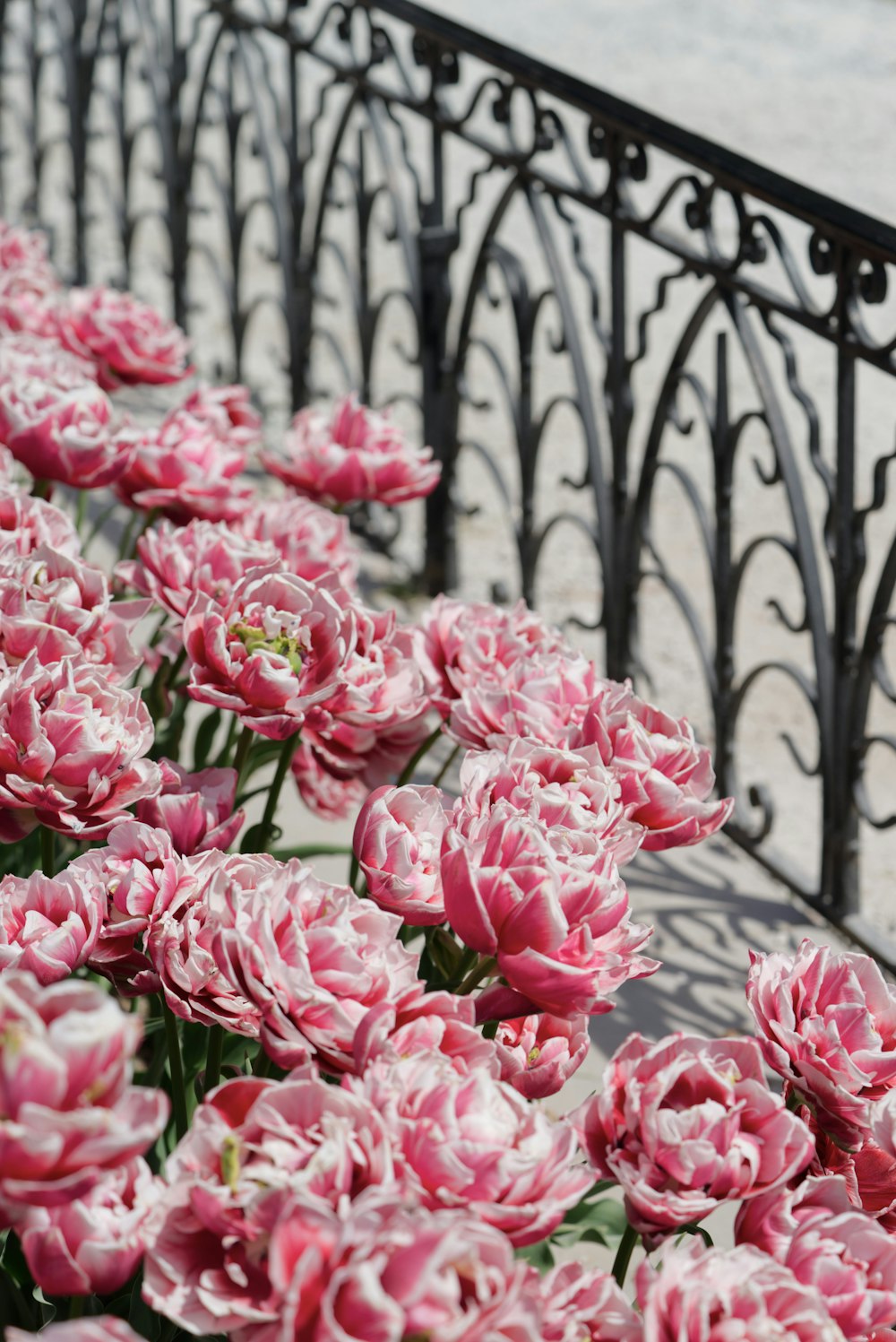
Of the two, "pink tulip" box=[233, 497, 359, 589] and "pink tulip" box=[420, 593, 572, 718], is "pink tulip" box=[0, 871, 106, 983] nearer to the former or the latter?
"pink tulip" box=[420, 593, 572, 718]

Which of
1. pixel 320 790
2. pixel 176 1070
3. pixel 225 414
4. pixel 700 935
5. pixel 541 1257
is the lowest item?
pixel 700 935

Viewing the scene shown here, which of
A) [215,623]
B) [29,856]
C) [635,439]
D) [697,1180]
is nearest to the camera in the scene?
[697,1180]

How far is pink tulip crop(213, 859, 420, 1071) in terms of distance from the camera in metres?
0.75

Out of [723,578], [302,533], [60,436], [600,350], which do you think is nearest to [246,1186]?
[302,533]

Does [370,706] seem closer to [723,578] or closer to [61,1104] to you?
[61,1104]

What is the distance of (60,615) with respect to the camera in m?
1.07

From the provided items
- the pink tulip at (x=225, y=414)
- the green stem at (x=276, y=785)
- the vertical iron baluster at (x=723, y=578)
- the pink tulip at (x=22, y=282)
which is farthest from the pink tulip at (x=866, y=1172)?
the vertical iron baluster at (x=723, y=578)

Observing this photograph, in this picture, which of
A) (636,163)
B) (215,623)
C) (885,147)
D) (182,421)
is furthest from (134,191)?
(215,623)

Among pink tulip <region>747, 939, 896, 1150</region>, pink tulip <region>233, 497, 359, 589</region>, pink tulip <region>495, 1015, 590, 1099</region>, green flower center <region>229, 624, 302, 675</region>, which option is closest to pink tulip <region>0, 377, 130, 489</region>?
pink tulip <region>233, 497, 359, 589</region>

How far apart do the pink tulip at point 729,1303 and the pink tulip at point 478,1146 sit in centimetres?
5

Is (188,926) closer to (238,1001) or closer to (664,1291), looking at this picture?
(238,1001)

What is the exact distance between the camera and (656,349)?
6000 millimetres

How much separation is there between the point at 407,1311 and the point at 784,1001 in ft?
1.15

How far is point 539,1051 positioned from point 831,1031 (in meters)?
0.21
